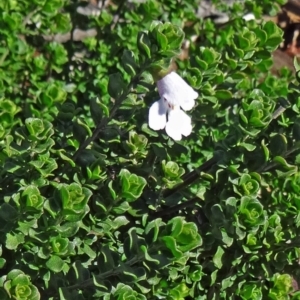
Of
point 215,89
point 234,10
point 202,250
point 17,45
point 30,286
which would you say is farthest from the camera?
point 234,10

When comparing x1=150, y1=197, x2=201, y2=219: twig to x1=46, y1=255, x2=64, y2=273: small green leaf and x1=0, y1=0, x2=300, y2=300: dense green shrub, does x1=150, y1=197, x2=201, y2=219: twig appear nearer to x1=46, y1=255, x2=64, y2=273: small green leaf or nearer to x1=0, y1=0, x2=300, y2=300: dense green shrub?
x1=0, y1=0, x2=300, y2=300: dense green shrub

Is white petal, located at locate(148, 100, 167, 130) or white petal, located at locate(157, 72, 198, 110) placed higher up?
white petal, located at locate(157, 72, 198, 110)

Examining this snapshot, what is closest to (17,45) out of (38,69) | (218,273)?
(38,69)

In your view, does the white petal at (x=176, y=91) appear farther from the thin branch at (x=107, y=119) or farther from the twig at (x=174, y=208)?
the twig at (x=174, y=208)

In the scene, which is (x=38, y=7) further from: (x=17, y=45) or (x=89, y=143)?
(x=89, y=143)

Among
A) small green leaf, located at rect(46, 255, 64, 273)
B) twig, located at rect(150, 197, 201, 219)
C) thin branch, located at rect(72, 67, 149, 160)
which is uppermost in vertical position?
thin branch, located at rect(72, 67, 149, 160)

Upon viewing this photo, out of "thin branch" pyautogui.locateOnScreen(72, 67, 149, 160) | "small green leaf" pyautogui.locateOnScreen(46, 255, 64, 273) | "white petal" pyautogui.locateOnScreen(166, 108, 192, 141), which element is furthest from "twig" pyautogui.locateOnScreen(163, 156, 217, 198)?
"small green leaf" pyautogui.locateOnScreen(46, 255, 64, 273)

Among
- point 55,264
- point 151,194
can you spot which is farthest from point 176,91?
point 55,264
